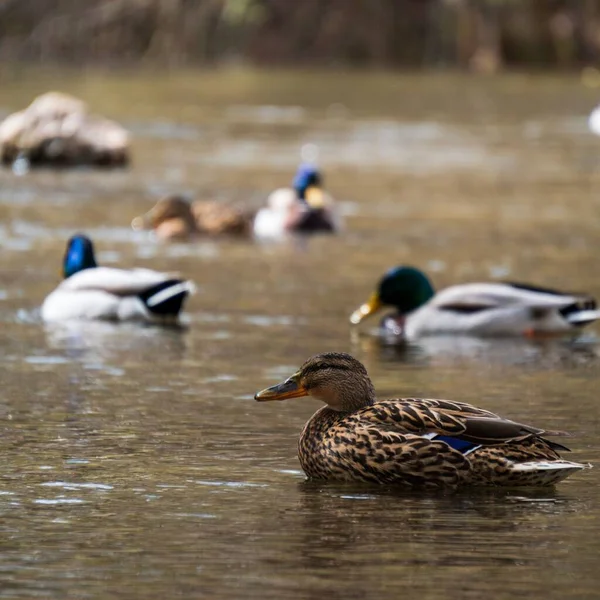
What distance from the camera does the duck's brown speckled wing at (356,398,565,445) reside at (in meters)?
8.43

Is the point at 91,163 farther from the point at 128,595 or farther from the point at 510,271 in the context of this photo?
the point at 128,595

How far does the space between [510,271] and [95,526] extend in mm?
10466

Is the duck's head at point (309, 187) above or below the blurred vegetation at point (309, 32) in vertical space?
below

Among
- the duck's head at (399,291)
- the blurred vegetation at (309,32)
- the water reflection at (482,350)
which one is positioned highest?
the blurred vegetation at (309,32)

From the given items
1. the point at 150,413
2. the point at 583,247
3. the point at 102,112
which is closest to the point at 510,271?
the point at 583,247

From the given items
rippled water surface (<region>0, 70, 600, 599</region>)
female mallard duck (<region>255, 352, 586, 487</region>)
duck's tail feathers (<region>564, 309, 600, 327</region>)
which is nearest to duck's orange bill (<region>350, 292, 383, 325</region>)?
rippled water surface (<region>0, 70, 600, 599</region>)

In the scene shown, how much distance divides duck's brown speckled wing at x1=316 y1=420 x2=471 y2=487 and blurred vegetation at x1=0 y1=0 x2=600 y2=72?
69801 millimetres

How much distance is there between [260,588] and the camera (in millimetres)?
6906

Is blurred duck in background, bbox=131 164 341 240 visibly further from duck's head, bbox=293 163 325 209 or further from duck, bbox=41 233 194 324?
duck, bbox=41 233 194 324

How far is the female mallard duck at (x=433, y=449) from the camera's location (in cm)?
843

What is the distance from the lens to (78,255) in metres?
15.1

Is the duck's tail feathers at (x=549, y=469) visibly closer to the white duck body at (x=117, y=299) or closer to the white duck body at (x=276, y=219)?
the white duck body at (x=117, y=299)

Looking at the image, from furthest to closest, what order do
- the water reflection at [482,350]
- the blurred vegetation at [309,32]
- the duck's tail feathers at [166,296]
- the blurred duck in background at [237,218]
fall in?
the blurred vegetation at [309,32]
the blurred duck in background at [237,218]
the duck's tail feathers at [166,296]
the water reflection at [482,350]

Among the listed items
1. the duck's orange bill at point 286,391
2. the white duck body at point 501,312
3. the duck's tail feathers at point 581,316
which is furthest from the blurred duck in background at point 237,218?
the duck's orange bill at point 286,391
